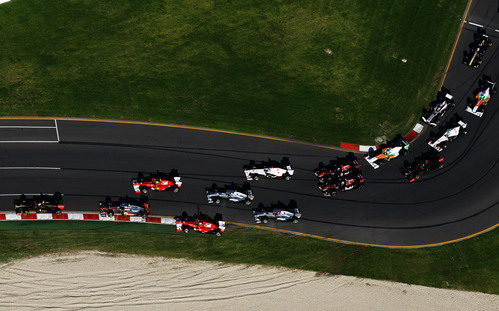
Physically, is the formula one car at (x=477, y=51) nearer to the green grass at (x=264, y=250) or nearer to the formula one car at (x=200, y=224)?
the green grass at (x=264, y=250)

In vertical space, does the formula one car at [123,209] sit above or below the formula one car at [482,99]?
below

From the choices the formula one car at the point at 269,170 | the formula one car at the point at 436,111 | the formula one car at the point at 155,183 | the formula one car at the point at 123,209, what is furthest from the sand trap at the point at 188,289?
the formula one car at the point at 436,111

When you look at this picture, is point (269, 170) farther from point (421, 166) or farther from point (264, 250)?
point (421, 166)

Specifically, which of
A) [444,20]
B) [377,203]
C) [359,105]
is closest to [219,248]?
[377,203]

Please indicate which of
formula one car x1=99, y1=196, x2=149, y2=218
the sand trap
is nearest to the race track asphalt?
formula one car x1=99, y1=196, x2=149, y2=218

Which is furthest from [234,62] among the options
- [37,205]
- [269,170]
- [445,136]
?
[37,205]

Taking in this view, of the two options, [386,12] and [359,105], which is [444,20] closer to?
[386,12]

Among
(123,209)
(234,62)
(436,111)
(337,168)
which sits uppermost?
(234,62)
